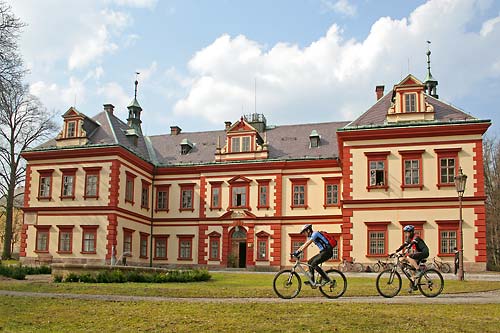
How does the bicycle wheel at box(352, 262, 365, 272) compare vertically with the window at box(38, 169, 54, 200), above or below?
below

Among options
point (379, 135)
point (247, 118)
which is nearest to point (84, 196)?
point (247, 118)

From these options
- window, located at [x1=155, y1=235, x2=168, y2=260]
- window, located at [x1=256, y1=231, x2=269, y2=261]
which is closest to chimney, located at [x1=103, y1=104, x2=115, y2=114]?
window, located at [x1=155, y1=235, x2=168, y2=260]

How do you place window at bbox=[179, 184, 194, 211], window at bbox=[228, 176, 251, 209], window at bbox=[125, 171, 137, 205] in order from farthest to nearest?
window at bbox=[179, 184, 194, 211] < window at bbox=[228, 176, 251, 209] < window at bbox=[125, 171, 137, 205]

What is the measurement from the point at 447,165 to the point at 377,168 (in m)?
4.02

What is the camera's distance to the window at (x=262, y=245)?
40.0 m

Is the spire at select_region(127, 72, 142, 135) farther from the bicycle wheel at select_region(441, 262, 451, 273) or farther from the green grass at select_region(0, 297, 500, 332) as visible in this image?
the green grass at select_region(0, 297, 500, 332)

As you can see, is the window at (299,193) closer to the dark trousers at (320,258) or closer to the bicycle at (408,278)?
the bicycle at (408,278)

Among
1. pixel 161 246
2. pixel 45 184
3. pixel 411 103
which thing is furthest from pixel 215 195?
pixel 411 103

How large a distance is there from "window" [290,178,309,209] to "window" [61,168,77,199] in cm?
1551

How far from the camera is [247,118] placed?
45.4 m

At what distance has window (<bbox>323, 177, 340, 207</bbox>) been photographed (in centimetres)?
3900

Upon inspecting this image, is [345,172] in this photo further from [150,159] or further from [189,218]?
[150,159]

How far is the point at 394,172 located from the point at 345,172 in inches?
114

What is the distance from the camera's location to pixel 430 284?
1424cm
